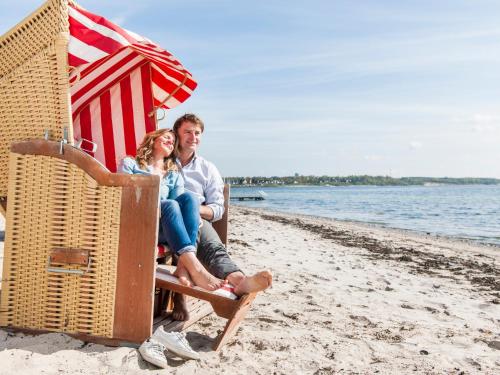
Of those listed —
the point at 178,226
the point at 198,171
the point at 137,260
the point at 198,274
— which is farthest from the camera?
the point at 198,171

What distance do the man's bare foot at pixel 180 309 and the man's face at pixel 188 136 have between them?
1347mm

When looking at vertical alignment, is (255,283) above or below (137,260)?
below

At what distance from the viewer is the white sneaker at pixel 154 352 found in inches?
107

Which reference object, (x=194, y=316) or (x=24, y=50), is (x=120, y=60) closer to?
(x=24, y=50)

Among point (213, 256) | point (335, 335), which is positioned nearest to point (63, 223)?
point (213, 256)

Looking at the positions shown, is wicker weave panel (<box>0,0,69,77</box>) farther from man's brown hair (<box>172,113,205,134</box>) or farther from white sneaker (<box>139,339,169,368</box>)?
white sneaker (<box>139,339,169,368</box>)

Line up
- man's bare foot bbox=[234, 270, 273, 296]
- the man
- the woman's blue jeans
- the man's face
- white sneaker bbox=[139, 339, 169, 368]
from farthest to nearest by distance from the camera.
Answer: the man's face → the man → the woman's blue jeans → man's bare foot bbox=[234, 270, 273, 296] → white sneaker bbox=[139, 339, 169, 368]

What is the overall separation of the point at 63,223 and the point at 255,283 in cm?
118

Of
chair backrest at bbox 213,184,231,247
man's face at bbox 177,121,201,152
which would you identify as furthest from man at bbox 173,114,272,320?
chair backrest at bbox 213,184,231,247

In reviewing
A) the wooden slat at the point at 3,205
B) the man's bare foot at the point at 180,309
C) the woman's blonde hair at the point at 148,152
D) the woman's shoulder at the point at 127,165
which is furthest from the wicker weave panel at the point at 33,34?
the man's bare foot at the point at 180,309

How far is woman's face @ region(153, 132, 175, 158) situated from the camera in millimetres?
3979

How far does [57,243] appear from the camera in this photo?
9.65 ft

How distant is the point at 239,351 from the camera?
3.10 m

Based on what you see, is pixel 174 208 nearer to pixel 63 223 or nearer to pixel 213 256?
pixel 213 256
